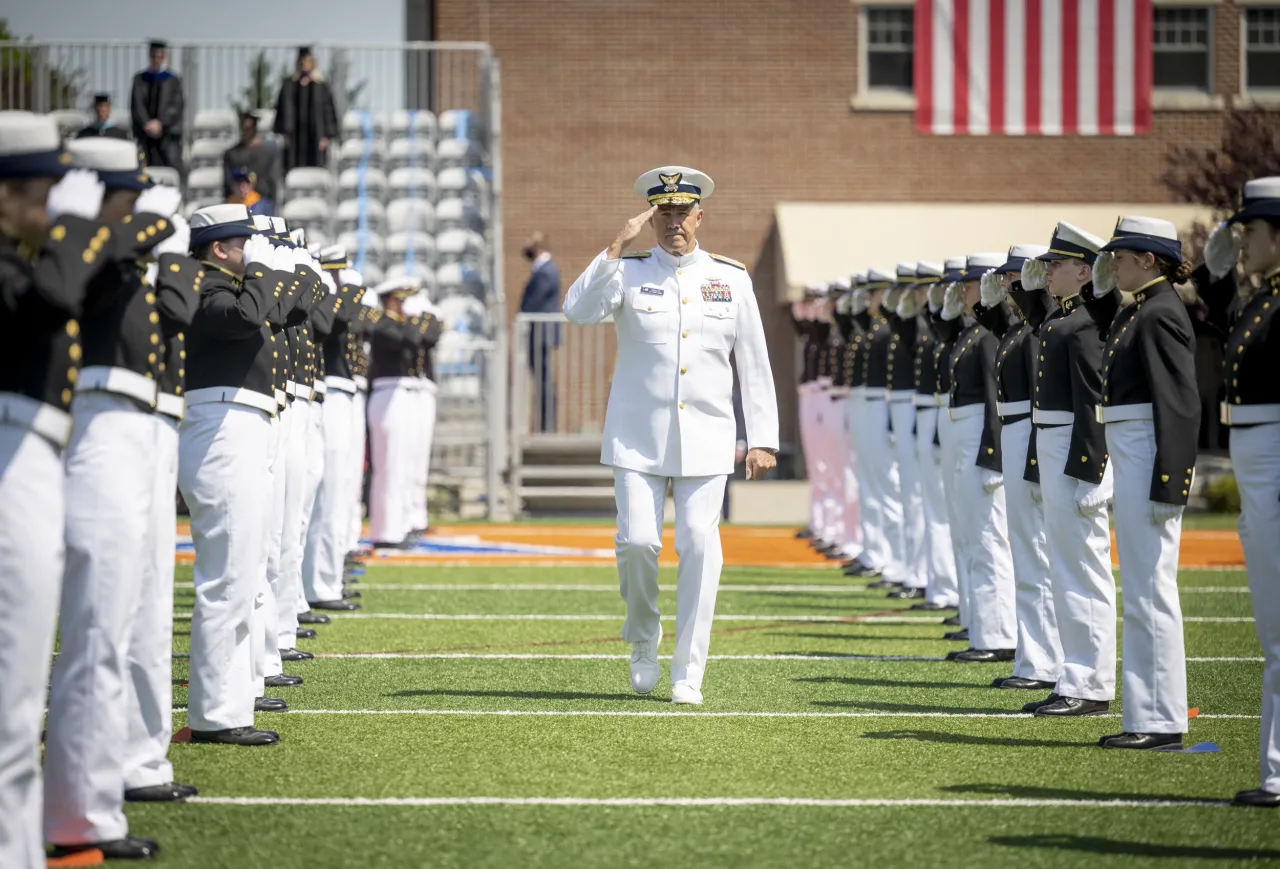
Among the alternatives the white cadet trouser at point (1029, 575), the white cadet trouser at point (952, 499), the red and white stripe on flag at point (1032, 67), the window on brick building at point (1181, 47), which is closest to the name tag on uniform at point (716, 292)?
the white cadet trouser at point (1029, 575)

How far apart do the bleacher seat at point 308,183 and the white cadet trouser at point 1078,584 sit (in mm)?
17250

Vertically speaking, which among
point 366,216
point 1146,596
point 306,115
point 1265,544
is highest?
point 306,115

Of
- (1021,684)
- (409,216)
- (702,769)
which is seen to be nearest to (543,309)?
(409,216)

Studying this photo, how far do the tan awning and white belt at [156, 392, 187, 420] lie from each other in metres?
19.0

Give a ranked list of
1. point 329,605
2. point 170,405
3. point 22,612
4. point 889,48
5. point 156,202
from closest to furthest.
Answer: point 22,612, point 156,202, point 170,405, point 329,605, point 889,48

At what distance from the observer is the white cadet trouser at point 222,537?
7.16m

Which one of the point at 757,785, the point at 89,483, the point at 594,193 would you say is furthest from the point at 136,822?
the point at 594,193

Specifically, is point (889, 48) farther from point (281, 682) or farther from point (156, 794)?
point (156, 794)

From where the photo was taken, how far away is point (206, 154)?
24.8 meters

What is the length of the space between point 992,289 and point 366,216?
604 inches

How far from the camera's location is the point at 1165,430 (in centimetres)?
719

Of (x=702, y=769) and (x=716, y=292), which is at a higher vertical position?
(x=716, y=292)

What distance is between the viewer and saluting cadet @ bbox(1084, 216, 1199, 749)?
723cm

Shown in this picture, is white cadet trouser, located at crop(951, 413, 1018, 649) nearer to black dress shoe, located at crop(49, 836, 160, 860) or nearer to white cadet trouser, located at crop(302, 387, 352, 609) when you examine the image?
white cadet trouser, located at crop(302, 387, 352, 609)
